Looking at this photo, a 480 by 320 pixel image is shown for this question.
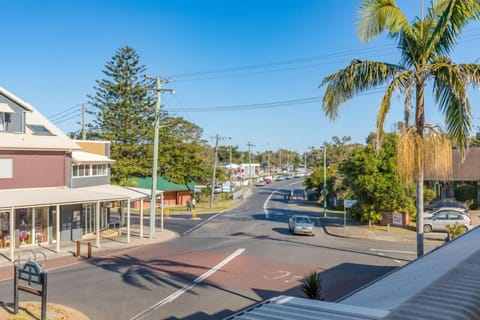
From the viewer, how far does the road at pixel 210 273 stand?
41.4ft

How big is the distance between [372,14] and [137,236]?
21402 millimetres

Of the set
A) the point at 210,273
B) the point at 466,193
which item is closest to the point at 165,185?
the point at 466,193

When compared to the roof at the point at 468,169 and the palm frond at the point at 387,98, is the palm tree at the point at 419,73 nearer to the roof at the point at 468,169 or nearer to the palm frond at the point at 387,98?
the palm frond at the point at 387,98

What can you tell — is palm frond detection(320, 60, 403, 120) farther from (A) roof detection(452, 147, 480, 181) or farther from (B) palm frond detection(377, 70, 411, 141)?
(A) roof detection(452, 147, 480, 181)

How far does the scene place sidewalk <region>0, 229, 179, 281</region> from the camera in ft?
60.8

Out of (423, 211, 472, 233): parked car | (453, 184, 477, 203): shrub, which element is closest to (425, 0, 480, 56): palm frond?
(423, 211, 472, 233): parked car

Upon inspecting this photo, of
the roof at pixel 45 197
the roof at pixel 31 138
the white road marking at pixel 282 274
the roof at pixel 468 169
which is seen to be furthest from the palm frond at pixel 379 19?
the roof at pixel 468 169

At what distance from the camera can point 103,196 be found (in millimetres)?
23484

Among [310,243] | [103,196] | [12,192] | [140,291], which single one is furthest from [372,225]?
[12,192]

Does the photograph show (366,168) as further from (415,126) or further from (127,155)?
(127,155)

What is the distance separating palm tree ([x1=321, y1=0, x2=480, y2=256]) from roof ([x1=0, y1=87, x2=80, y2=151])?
730 inches

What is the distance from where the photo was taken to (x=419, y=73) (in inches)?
416

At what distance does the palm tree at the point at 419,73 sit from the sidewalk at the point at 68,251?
1318cm

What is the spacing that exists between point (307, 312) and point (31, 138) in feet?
75.6
